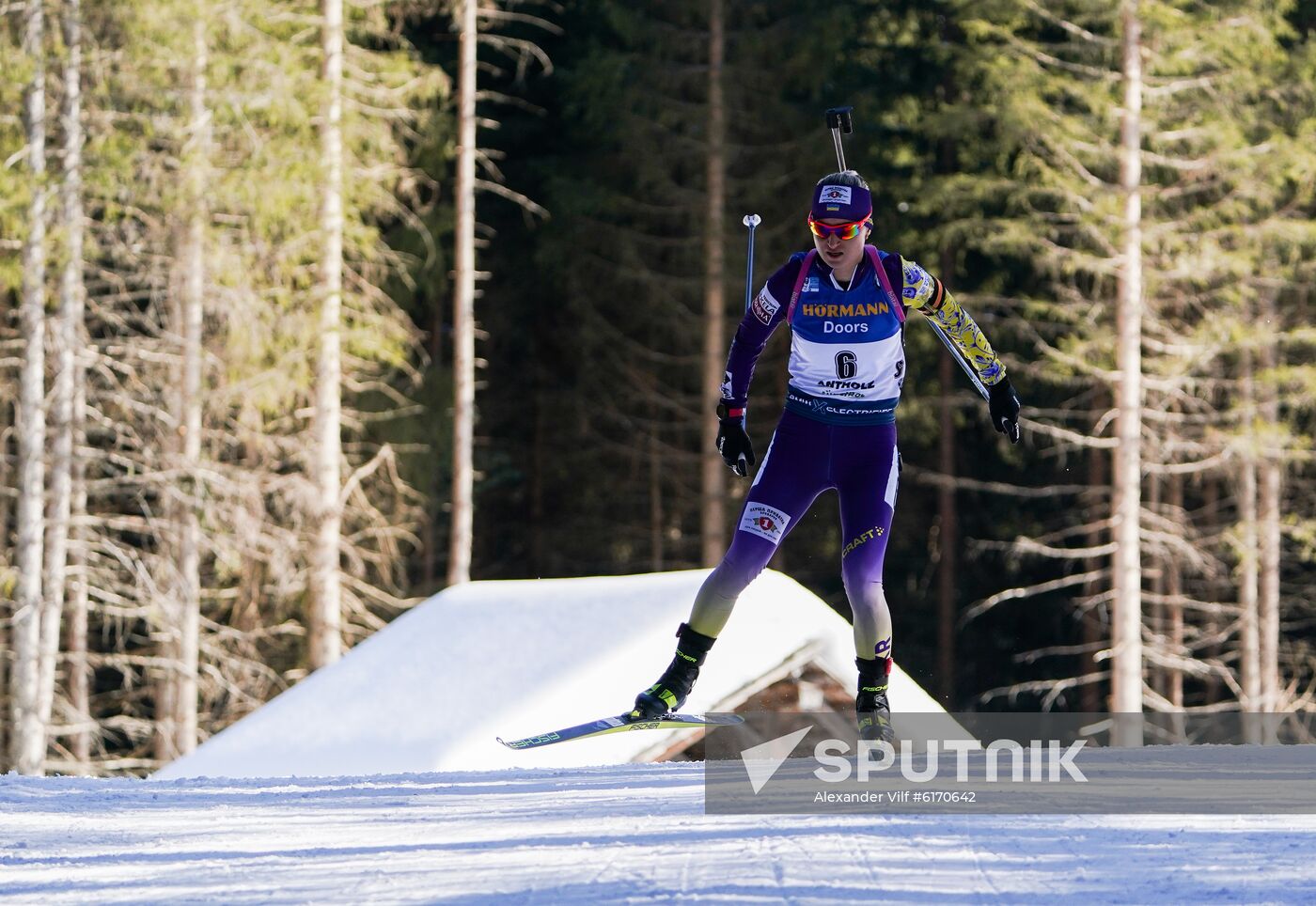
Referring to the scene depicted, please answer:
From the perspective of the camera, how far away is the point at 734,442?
723cm

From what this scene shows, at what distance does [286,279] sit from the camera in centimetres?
2166

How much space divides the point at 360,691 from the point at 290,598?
11.7 metres

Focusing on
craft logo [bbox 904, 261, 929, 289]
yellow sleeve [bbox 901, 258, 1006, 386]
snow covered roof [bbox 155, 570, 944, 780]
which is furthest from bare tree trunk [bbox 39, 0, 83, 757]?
craft logo [bbox 904, 261, 929, 289]

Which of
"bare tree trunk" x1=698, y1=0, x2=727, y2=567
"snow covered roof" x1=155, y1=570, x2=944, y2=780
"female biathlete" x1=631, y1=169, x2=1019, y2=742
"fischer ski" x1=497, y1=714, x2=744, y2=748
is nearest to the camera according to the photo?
"female biathlete" x1=631, y1=169, x2=1019, y2=742

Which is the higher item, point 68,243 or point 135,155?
point 135,155

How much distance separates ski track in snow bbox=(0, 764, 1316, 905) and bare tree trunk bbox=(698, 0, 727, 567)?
59.8ft

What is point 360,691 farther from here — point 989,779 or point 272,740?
point 989,779

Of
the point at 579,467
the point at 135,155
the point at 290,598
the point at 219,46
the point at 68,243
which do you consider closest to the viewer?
the point at 68,243

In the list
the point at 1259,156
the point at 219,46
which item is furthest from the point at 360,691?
the point at 1259,156

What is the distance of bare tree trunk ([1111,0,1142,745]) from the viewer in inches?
763

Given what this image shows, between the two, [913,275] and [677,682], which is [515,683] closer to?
[677,682]

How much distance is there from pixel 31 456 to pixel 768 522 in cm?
1145

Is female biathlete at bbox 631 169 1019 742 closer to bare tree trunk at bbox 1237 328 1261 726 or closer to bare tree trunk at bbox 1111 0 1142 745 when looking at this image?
bare tree trunk at bbox 1111 0 1142 745

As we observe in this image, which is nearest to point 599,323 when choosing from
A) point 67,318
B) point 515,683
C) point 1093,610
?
point 1093,610
